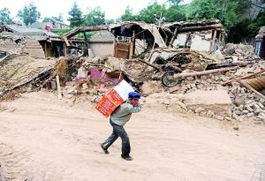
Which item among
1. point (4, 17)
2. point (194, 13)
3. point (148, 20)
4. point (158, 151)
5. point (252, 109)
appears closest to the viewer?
point (158, 151)

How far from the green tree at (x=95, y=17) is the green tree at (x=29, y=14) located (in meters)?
30.0

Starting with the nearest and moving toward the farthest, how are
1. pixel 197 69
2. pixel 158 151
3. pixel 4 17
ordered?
pixel 158 151 → pixel 197 69 → pixel 4 17

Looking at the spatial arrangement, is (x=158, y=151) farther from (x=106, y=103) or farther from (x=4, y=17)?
(x=4, y=17)

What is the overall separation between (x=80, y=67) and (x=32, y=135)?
→ 23.5 ft

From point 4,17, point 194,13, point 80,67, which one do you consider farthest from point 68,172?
point 4,17

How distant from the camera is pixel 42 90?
50.7 feet

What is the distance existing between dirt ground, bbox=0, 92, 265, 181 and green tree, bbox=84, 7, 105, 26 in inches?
1775

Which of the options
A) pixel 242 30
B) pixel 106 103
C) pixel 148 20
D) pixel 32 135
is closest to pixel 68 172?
pixel 106 103

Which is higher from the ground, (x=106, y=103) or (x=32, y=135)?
(x=106, y=103)

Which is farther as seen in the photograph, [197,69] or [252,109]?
[197,69]

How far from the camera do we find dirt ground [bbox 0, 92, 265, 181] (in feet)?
23.8

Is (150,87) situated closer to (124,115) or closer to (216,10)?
(124,115)

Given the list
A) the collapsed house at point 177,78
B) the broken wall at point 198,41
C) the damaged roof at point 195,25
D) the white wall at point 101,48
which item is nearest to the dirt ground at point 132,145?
the collapsed house at point 177,78

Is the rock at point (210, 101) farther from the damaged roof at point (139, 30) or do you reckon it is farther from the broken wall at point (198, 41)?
the broken wall at point (198, 41)
